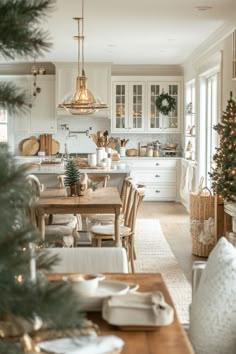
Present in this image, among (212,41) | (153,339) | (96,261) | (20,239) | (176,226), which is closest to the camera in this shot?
(20,239)

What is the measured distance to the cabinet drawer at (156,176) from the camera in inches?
494

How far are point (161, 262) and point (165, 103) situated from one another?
6045 millimetres

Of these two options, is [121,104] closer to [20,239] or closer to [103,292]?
[103,292]

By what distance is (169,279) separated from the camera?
6.21 m

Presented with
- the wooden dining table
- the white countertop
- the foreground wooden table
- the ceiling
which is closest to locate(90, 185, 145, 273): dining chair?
the wooden dining table

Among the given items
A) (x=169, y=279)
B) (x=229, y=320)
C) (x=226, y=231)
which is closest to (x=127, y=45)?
(x=226, y=231)

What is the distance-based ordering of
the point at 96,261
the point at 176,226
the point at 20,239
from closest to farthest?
the point at 20,239 < the point at 96,261 < the point at 176,226

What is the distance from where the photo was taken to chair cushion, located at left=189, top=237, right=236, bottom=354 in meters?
2.67

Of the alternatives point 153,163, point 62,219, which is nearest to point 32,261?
point 62,219

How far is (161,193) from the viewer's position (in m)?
12.6

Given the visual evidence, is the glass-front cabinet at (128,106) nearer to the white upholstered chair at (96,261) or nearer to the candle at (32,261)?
the white upholstered chair at (96,261)

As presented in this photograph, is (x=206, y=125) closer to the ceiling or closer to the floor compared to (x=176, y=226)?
closer to the ceiling

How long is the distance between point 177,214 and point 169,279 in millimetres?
4727

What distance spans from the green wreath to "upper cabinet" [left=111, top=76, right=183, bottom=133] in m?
0.13
